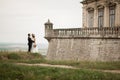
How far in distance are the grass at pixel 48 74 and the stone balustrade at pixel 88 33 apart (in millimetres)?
10055

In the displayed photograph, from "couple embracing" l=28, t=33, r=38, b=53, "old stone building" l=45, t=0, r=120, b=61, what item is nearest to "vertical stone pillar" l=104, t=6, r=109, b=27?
"old stone building" l=45, t=0, r=120, b=61

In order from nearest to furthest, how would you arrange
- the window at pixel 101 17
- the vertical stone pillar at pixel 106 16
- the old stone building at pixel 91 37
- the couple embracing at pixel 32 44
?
the couple embracing at pixel 32 44 → the old stone building at pixel 91 37 → the vertical stone pillar at pixel 106 16 → the window at pixel 101 17

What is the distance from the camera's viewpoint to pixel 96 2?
3388 cm

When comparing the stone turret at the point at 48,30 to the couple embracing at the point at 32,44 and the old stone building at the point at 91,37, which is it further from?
the couple embracing at the point at 32,44

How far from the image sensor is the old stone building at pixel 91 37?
954 inches

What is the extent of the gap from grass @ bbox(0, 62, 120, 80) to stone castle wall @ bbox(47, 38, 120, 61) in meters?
9.63

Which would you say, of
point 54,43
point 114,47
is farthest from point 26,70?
point 54,43

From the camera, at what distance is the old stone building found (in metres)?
24.2

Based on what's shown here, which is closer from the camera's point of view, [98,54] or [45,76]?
[45,76]

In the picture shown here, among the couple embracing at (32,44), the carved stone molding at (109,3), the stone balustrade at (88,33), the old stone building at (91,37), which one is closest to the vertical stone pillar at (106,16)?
the old stone building at (91,37)

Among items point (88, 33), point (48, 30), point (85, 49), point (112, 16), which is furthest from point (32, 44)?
point (112, 16)

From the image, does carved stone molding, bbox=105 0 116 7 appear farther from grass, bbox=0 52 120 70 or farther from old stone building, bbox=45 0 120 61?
grass, bbox=0 52 120 70

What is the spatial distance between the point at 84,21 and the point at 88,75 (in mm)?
23532

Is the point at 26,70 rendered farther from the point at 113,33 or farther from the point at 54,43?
the point at 54,43
